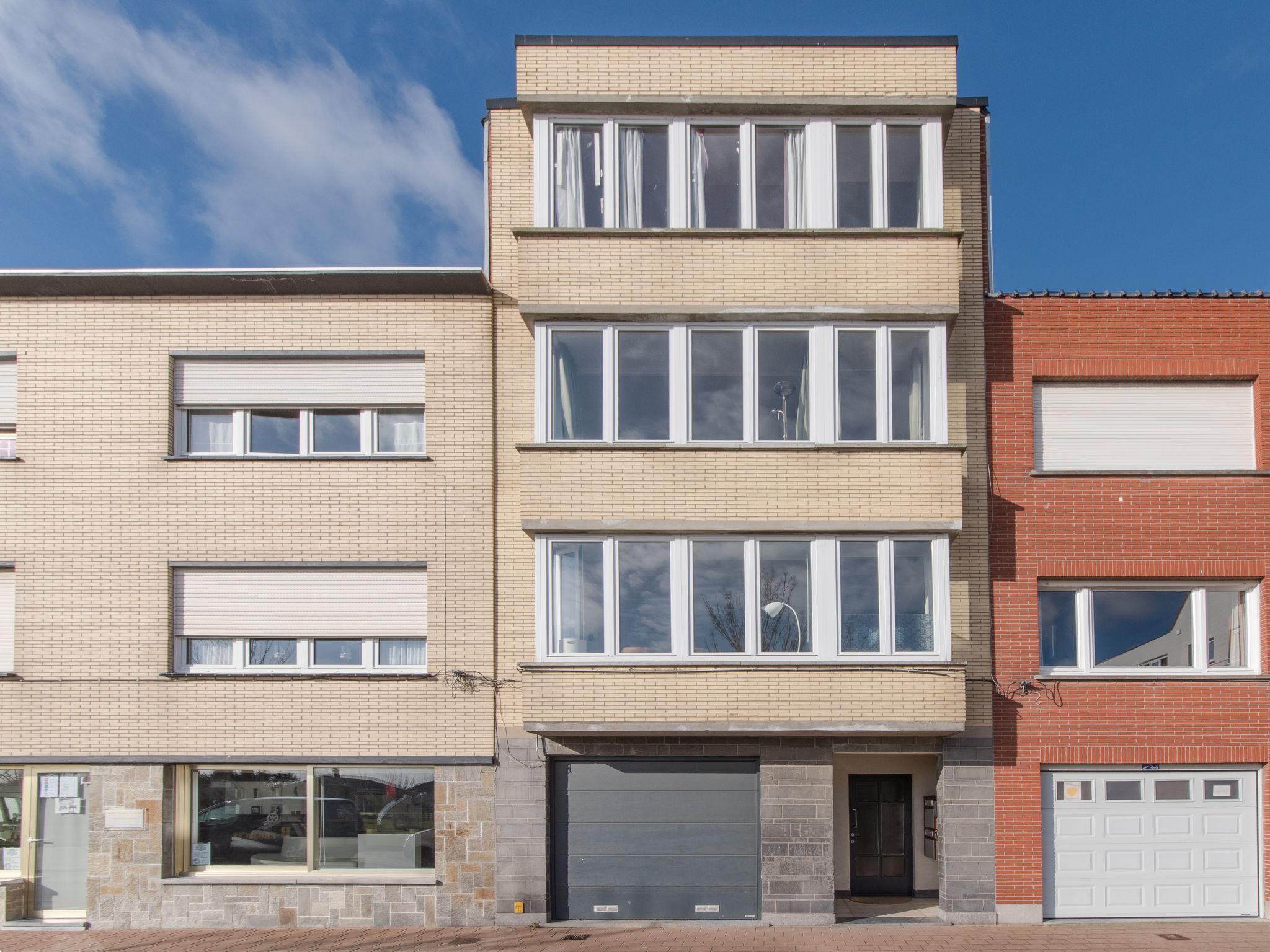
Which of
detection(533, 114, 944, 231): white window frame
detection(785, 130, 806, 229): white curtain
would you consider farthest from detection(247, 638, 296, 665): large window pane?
detection(785, 130, 806, 229): white curtain

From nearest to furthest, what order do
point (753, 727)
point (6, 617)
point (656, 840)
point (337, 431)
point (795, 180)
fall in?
point (753, 727) → point (656, 840) → point (795, 180) → point (6, 617) → point (337, 431)

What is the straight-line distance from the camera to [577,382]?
11.9 m

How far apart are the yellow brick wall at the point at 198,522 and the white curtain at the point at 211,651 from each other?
0.27 metres

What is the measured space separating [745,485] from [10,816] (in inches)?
382

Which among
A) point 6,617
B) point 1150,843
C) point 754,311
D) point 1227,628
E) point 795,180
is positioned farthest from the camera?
point 1227,628

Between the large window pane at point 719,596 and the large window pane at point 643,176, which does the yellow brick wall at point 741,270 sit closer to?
the large window pane at point 643,176

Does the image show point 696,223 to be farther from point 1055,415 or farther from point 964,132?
point 1055,415

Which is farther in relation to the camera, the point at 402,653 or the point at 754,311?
the point at 402,653

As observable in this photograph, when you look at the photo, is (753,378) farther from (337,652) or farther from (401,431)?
(337,652)

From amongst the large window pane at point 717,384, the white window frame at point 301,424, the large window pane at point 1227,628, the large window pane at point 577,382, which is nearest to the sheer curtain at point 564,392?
the large window pane at point 577,382

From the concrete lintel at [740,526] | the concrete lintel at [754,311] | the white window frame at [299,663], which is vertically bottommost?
the white window frame at [299,663]

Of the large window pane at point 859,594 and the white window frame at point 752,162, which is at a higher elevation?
the white window frame at point 752,162

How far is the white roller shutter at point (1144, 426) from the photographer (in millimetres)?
12297

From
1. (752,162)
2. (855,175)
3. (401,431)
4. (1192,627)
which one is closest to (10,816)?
(401,431)
